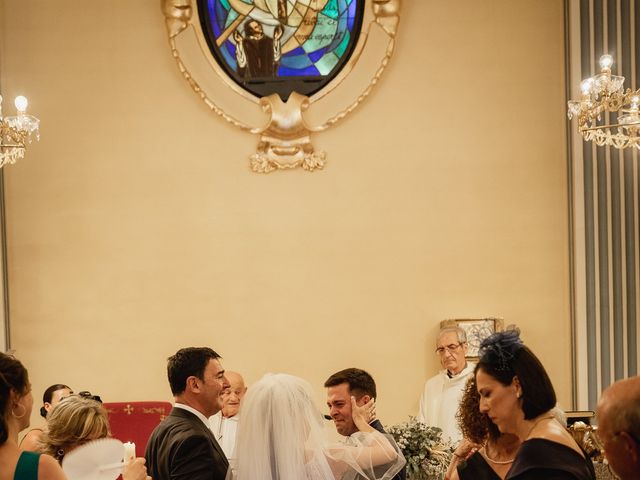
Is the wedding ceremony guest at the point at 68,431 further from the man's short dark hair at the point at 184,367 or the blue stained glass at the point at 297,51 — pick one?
the blue stained glass at the point at 297,51

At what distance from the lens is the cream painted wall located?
7.70m

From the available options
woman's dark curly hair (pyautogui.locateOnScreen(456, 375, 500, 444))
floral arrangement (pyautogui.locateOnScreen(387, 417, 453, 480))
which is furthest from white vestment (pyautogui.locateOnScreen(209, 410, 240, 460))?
woman's dark curly hair (pyautogui.locateOnScreen(456, 375, 500, 444))

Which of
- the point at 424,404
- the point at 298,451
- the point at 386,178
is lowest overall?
the point at 424,404

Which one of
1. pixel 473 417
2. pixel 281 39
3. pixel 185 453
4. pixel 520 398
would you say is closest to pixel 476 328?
pixel 281 39

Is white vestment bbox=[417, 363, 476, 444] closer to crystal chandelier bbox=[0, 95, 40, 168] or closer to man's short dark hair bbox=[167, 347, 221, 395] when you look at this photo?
man's short dark hair bbox=[167, 347, 221, 395]

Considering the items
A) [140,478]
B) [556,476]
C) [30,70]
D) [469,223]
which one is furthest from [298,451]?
[30,70]

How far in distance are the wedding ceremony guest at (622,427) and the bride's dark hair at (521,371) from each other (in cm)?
69

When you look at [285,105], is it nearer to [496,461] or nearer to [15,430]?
[496,461]

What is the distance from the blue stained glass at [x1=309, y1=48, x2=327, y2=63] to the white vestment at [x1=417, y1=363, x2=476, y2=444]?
2.93m

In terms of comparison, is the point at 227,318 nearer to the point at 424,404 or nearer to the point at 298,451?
the point at 424,404

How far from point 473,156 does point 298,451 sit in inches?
186

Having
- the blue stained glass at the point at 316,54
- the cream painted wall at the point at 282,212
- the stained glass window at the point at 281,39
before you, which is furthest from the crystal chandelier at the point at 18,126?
the blue stained glass at the point at 316,54

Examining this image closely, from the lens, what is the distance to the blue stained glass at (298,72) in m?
7.88

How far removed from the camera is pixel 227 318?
7.77 metres
